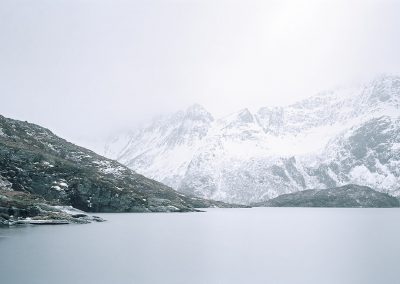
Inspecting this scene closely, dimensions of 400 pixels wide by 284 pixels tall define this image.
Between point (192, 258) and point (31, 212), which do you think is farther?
point (31, 212)

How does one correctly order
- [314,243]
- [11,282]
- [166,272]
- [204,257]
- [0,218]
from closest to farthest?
[11,282] < [166,272] < [204,257] < [314,243] < [0,218]

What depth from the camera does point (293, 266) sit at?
2564 inches

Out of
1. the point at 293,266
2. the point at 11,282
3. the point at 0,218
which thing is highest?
the point at 0,218

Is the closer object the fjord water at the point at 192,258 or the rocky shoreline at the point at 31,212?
the fjord water at the point at 192,258

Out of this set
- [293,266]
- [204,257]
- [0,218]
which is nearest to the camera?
[293,266]

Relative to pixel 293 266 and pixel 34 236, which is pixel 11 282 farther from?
pixel 34 236

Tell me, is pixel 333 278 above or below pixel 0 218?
below

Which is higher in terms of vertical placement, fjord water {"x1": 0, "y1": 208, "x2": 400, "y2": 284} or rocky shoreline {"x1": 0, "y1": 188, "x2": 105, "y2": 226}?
rocky shoreline {"x1": 0, "y1": 188, "x2": 105, "y2": 226}

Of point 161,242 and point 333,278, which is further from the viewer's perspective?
point 161,242

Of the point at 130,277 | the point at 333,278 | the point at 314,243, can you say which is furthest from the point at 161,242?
the point at 333,278

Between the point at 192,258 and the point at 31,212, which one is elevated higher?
the point at 31,212

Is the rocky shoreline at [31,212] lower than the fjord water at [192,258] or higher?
higher

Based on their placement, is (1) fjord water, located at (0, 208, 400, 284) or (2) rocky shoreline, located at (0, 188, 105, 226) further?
(2) rocky shoreline, located at (0, 188, 105, 226)

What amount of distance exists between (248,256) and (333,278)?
20.8 metres
